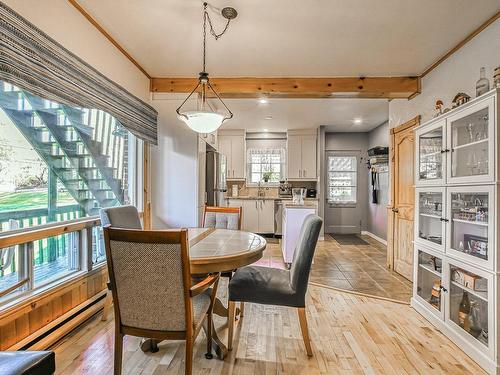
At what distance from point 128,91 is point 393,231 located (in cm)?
373

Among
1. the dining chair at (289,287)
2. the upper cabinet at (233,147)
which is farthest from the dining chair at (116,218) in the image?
the upper cabinet at (233,147)

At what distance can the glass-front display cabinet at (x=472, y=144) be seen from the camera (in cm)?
186

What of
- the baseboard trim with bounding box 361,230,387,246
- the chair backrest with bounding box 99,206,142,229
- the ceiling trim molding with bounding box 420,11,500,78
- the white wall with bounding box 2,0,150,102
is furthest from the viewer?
the baseboard trim with bounding box 361,230,387,246

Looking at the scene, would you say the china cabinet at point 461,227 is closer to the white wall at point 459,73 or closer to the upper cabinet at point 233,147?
the white wall at point 459,73

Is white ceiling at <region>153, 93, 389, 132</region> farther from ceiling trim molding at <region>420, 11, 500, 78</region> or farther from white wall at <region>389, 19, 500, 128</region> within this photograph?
ceiling trim molding at <region>420, 11, 500, 78</region>

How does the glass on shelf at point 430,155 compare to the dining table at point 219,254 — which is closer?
the dining table at point 219,254

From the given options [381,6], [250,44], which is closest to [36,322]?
[250,44]

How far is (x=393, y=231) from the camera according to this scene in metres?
3.92

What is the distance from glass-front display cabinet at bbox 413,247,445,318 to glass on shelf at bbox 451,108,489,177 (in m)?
0.76

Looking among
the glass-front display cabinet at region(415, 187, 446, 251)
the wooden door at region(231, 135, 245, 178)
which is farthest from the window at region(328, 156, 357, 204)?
the glass-front display cabinet at region(415, 187, 446, 251)

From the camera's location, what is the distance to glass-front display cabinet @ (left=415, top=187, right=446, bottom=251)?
2.42m

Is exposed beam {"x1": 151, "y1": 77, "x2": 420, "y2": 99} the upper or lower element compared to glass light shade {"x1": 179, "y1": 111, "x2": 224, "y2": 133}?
upper

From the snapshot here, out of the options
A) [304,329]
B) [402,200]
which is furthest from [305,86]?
[304,329]

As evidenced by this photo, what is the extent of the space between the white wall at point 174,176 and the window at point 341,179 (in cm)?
400
